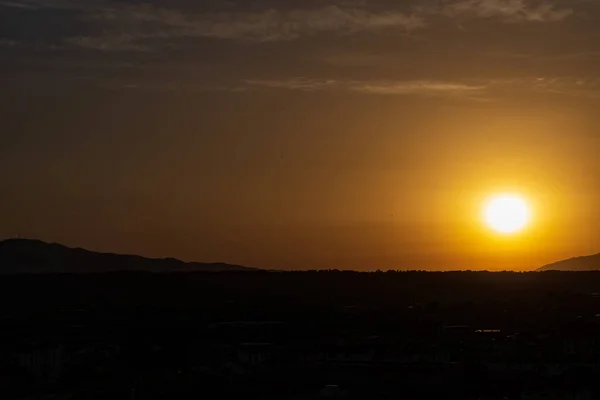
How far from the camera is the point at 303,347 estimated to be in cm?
3759

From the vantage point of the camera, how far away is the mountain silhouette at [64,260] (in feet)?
562

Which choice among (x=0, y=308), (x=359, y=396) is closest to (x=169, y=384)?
(x=359, y=396)

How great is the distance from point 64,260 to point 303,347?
15063 cm

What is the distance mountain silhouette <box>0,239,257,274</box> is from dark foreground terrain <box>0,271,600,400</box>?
4064 inches

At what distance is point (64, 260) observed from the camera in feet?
600

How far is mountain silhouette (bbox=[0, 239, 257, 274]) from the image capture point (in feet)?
562

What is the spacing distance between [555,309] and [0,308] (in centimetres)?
3107

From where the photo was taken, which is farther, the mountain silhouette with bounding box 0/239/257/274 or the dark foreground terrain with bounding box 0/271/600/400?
the mountain silhouette with bounding box 0/239/257/274

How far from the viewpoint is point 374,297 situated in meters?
67.7

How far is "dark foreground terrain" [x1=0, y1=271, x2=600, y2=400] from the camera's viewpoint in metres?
29.2

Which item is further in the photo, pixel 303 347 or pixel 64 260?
pixel 64 260

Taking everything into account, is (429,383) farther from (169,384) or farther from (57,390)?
(57,390)

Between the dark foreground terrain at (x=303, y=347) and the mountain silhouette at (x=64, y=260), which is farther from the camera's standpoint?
the mountain silhouette at (x=64, y=260)

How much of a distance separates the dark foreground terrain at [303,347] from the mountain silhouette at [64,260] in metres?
103
